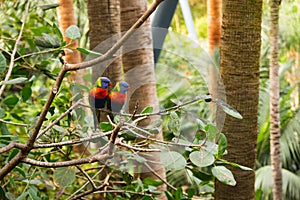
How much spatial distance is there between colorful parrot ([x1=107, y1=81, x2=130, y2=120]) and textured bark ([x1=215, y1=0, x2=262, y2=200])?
429 millimetres

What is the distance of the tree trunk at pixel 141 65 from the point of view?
1175 mm

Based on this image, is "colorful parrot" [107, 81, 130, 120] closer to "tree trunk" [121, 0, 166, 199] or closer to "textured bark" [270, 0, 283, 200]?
"tree trunk" [121, 0, 166, 199]

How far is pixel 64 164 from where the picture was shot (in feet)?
2.71

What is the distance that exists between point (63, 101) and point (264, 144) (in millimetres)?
2751

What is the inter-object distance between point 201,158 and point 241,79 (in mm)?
508

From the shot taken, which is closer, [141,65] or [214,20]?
[141,65]

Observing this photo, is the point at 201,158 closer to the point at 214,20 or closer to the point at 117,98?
the point at 117,98

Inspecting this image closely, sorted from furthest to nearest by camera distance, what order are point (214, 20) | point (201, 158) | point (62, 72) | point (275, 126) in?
point (214, 20) → point (275, 126) → point (201, 158) → point (62, 72)

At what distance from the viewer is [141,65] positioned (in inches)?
53.6

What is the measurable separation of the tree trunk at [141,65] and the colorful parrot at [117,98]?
4.5 inches

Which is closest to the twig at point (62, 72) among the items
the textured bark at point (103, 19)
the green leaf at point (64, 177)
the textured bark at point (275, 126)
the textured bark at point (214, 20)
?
the green leaf at point (64, 177)

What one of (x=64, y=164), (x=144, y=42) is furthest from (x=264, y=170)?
(x=64, y=164)

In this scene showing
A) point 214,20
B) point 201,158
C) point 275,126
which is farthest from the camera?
point 214,20

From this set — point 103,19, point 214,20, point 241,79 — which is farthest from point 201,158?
point 214,20
